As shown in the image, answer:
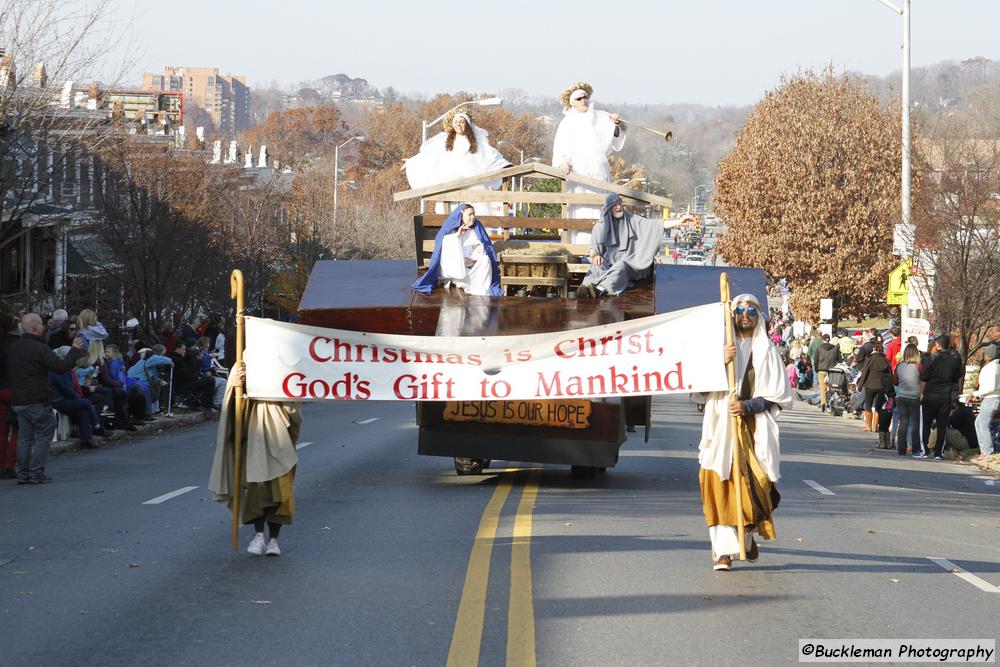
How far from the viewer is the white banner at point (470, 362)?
10766mm

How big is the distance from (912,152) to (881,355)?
20.4ft

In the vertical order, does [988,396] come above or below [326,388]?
below

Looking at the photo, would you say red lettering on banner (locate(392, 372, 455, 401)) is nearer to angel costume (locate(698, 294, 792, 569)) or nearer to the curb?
angel costume (locate(698, 294, 792, 569))

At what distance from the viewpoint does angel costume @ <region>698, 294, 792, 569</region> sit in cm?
986

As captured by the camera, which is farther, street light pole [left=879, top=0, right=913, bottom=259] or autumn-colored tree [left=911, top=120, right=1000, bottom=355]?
street light pole [left=879, top=0, right=913, bottom=259]

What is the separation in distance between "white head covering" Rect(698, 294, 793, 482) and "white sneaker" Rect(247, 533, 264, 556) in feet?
10.9

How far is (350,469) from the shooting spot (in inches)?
676

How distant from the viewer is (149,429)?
2369 cm

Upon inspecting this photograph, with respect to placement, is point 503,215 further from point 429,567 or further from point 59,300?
point 59,300

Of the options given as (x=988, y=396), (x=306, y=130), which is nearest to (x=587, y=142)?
(x=988, y=396)

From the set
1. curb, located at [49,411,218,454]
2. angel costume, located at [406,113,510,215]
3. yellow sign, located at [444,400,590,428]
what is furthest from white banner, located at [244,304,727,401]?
curb, located at [49,411,218,454]

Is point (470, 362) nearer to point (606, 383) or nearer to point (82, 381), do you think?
point (606, 383)

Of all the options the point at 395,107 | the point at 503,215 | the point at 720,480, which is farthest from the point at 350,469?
the point at 395,107

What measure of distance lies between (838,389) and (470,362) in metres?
25.3
